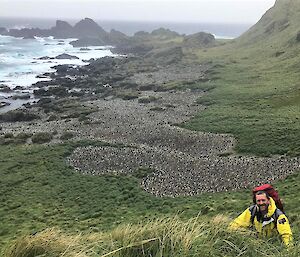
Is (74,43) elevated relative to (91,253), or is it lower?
lower

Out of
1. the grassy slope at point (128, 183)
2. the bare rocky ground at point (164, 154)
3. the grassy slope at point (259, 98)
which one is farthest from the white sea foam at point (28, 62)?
the grassy slope at point (128, 183)

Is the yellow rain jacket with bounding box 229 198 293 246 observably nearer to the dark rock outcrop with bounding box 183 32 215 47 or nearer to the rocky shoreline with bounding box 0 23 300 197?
the rocky shoreline with bounding box 0 23 300 197

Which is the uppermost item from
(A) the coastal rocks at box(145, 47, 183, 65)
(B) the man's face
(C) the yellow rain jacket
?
(B) the man's face

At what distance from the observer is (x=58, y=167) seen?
37.1m

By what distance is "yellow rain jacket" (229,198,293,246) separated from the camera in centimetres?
876

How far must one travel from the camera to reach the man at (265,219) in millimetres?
8836

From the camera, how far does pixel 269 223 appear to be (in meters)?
8.98

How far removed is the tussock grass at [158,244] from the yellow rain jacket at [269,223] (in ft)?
2.47

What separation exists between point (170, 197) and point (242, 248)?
21.9m

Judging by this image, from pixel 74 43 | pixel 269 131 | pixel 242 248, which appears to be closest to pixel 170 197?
pixel 269 131

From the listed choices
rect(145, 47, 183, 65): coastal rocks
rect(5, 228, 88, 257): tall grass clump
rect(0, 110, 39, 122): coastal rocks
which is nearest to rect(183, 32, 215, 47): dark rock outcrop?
rect(145, 47, 183, 65): coastal rocks

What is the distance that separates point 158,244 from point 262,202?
2.76m

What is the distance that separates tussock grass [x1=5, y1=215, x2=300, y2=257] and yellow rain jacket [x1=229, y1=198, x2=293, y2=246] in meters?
0.75

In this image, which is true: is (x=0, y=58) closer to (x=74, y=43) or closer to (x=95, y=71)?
(x=95, y=71)
